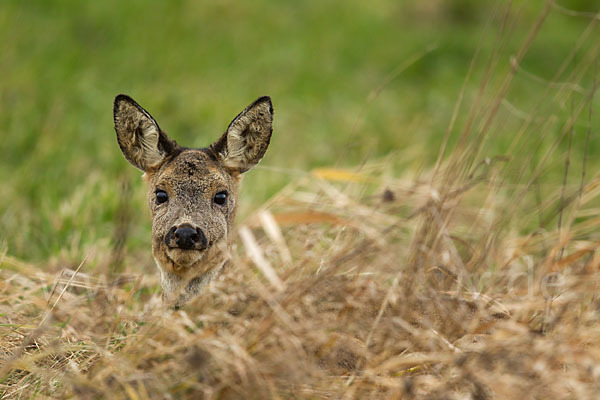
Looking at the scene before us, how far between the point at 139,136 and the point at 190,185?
41 cm

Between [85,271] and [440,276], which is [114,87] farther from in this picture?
[440,276]

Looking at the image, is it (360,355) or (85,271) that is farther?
(85,271)

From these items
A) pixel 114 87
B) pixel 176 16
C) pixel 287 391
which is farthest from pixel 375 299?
pixel 176 16

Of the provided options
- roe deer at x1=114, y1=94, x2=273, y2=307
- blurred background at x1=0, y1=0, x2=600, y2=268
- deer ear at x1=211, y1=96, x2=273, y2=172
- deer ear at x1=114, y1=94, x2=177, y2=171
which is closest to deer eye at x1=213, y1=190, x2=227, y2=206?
roe deer at x1=114, y1=94, x2=273, y2=307

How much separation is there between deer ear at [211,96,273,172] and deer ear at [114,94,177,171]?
255 millimetres

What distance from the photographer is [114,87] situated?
27.2 feet

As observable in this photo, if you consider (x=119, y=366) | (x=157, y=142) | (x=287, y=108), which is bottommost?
(x=287, y=108)

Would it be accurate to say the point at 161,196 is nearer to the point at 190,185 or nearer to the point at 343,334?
the point at 190,185

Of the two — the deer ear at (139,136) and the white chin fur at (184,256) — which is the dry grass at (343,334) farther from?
the deer ear at (139,136)

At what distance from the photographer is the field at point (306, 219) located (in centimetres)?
284

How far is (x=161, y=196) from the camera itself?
3.52 meters

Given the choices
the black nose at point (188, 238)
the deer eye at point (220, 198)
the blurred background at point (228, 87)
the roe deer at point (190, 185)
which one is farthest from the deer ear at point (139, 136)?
the blurred background at point (228, 87)

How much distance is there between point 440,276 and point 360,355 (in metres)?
0.79

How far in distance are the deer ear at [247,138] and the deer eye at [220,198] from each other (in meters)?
0.20
